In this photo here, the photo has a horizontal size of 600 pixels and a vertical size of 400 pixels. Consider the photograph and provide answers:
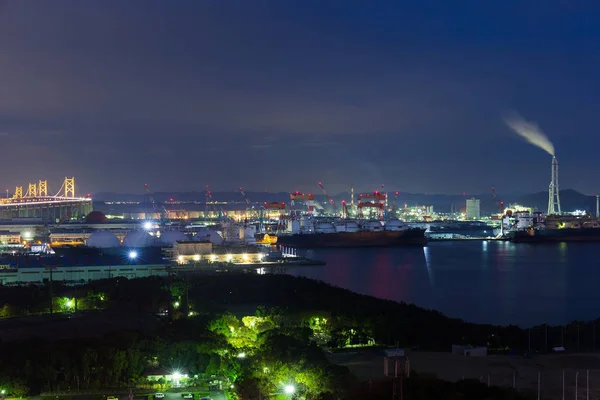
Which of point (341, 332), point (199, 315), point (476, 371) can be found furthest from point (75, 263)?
point (476, 371)

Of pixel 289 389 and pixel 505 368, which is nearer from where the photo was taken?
pixel 289 389

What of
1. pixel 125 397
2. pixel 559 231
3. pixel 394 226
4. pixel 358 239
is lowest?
pixel 125 397

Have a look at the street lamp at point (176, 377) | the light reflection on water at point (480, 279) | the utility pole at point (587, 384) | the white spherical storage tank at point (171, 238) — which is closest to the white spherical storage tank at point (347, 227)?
the light reflection on water at point (480, 279)

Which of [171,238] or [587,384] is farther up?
[171,238]

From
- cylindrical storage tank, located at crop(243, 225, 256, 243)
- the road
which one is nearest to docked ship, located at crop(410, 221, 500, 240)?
cylindrical storage tank, located at crop(243, 225, 256, 243)

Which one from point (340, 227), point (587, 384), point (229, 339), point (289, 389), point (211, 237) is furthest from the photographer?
point (340, 227)

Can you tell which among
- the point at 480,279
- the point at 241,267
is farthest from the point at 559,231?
the point at 241,267

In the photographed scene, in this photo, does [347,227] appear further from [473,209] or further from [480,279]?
[473,209]
